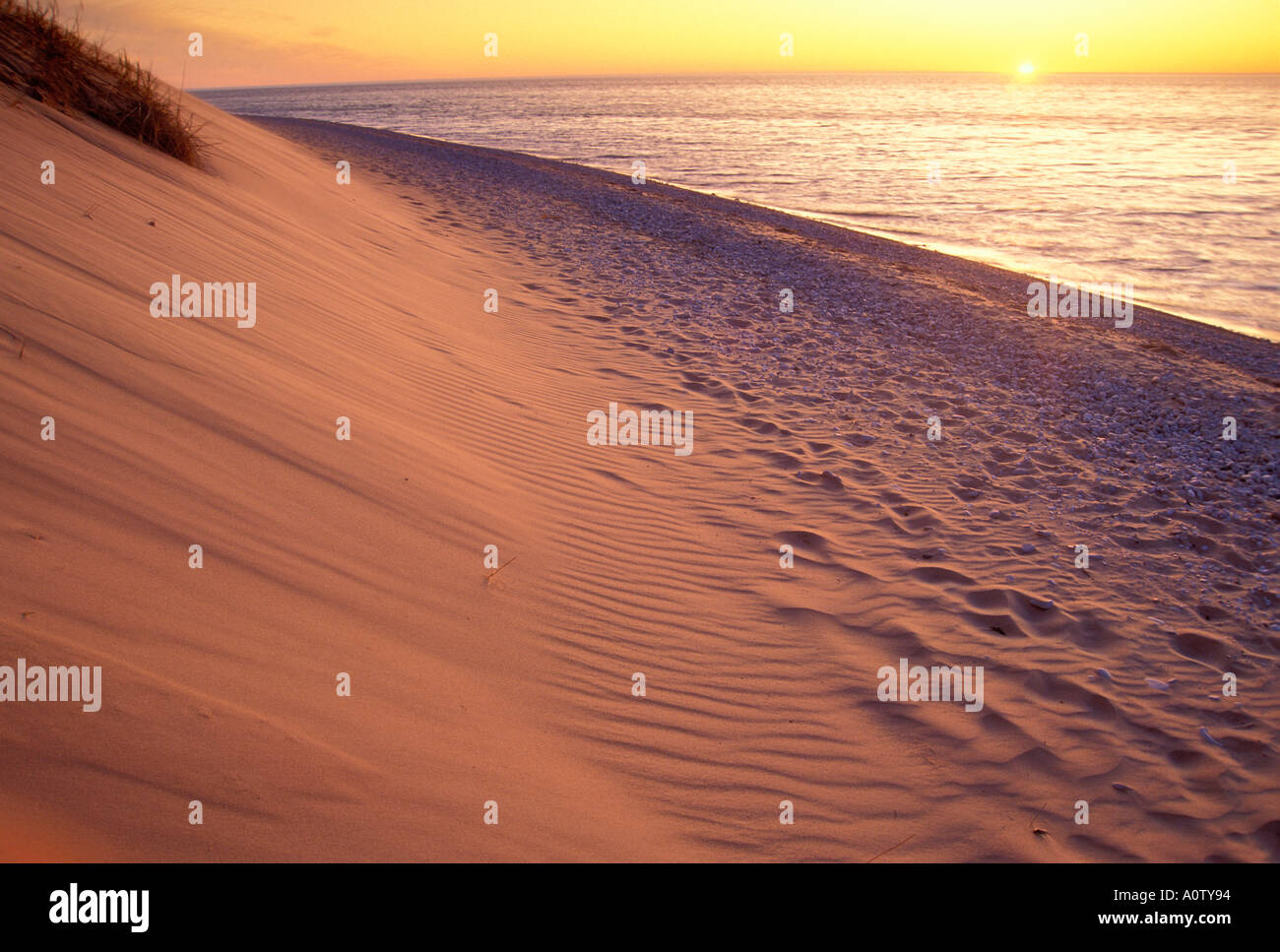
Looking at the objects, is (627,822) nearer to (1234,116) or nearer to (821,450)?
(821,450)

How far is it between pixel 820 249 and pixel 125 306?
38.5ft

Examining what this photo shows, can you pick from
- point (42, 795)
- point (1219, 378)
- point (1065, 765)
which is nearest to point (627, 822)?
point (42, 795)

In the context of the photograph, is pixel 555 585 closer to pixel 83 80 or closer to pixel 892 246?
pixel 83 80

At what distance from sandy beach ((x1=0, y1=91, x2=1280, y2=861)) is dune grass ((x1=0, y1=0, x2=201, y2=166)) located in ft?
2.14

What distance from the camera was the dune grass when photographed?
258 inches

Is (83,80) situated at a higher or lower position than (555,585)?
higher

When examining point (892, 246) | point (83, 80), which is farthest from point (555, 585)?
point (892, 246)

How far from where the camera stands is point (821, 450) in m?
5.69

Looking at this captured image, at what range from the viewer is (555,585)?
3.70 meters

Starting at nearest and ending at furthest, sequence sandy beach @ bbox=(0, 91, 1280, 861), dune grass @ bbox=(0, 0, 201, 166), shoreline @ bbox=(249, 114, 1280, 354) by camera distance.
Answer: sandy beach @ bbox=(0, 91, 1280, 861), dune grass @ bbox=(0, 0, 201, 166), shoreline @ bbox=(249, 114, 1280, 354)

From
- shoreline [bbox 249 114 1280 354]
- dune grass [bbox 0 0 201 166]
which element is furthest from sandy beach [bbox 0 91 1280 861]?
shoreline [bbox 249 114 1280 354]

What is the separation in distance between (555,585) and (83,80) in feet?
25.0

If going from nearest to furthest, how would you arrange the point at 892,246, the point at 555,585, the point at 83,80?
the point at 555,585 → the point at 83,80 → the point at 892,246

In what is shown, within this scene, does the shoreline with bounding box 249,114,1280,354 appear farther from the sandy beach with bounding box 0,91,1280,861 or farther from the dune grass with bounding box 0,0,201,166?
the dune grass with bounding box 0,0,201,166
